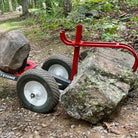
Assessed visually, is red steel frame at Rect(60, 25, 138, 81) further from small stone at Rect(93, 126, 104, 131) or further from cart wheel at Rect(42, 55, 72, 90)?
small stone at Rect(93, 126, 104, 131)

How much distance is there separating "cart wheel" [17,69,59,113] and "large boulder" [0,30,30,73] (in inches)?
16.6

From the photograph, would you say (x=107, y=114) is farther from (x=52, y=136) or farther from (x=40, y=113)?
Result: (x=40, y=113)

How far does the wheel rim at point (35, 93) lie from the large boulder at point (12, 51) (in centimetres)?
51

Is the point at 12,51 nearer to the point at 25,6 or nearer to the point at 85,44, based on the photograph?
the point at 85,44

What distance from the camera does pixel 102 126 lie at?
2.44m

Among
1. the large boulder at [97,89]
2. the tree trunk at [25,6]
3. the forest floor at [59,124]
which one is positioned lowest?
the tree trunk at [25,6]

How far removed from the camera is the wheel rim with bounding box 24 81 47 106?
293 centimetres

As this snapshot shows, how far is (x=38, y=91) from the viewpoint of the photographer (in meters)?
2.97

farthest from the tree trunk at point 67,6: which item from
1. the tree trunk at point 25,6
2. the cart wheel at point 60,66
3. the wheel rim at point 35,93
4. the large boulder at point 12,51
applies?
the tree trunk at point 25,6

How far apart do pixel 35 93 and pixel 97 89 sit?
1098 mm

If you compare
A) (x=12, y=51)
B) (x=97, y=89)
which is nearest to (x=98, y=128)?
(x=97, y=89)

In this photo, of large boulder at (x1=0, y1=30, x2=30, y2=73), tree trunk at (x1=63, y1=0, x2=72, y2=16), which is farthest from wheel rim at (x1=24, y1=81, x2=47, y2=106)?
tree trunk at (x1=63, y1=0, x2=72, y2=16)

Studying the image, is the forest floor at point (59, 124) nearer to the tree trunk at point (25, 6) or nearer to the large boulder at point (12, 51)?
the large boulder at point (12, 51)

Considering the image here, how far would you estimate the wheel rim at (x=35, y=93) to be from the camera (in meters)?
2.93
